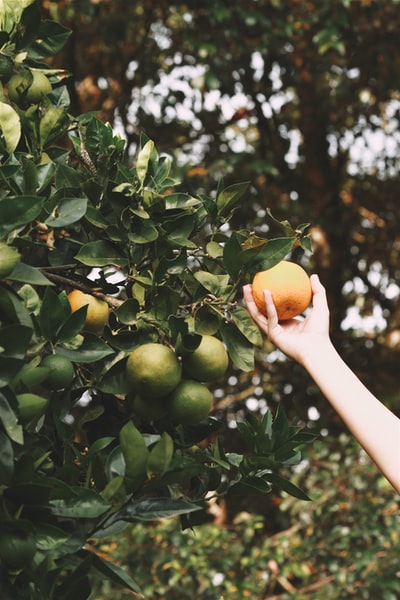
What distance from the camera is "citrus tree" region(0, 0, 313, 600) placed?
84cm

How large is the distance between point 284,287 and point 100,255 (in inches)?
12.2

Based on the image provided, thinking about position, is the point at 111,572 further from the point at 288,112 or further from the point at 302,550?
the point at 288,112

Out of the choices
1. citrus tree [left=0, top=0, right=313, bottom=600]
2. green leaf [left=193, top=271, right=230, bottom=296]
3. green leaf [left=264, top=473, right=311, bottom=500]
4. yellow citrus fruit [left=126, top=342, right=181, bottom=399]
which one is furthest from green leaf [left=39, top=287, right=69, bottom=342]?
green leaf [left=264, top=473, right=311, bottom=500]

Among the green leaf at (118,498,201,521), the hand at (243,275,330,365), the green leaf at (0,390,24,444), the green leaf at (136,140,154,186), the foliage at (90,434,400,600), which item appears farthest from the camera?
the foliage at (90,434,400,600)

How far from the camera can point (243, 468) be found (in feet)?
3.44

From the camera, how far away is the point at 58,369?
3.04 feet

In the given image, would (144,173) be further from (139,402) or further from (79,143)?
(139,402)

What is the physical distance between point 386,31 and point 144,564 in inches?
125

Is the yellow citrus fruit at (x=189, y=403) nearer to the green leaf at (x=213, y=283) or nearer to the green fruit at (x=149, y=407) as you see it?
the green fruit at (x=149, y=407)

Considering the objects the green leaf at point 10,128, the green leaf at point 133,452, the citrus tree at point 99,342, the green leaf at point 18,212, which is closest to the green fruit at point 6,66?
the citrus tree at point 99,342

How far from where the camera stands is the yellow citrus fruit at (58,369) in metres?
0.92

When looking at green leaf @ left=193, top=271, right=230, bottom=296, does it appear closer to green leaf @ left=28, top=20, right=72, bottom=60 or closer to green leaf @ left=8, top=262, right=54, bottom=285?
green leaf @ left=8, top=262, right=54, bottom=285

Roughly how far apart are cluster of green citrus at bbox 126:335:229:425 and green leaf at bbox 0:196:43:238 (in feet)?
0.77

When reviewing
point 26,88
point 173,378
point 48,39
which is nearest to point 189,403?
Result: point 173,378
